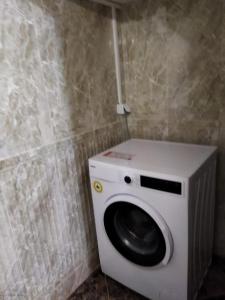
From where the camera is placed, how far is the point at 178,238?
1132 mm

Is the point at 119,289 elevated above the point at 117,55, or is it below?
below

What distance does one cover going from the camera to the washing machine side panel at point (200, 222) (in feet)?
3.73

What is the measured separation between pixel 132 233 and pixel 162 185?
0.50 meters

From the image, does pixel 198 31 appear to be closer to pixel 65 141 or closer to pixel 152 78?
pixel 152 78

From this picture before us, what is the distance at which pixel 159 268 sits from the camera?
1.26m

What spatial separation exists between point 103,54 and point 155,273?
1.44 metres

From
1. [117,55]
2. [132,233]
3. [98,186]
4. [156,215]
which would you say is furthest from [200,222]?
[117,55]

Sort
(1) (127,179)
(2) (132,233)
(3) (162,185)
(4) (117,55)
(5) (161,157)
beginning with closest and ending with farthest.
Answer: (3) (162,185)
(1) (127,179)
(5) (161,157)
(2) (132,233)
(4) (117,55)

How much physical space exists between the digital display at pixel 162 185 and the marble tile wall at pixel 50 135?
0.50 metres

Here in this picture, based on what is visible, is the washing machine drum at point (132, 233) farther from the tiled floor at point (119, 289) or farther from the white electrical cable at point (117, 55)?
the white electrical cable at point (117, 55)

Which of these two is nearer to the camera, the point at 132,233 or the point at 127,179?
the point at 127,179

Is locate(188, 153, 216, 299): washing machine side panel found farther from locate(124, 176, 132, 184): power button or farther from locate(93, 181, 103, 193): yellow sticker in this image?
locate(93, 181, 103, 193): yellow sticker

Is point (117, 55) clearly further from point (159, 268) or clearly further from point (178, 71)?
point (159, 268)

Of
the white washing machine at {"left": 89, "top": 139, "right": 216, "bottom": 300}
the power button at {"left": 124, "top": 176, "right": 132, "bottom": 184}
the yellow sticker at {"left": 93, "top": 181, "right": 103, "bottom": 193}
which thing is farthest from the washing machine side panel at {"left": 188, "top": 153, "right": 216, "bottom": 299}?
the yellow sticker at {"left": 93, "top": 181, "right": 103, "bottom": 193}
